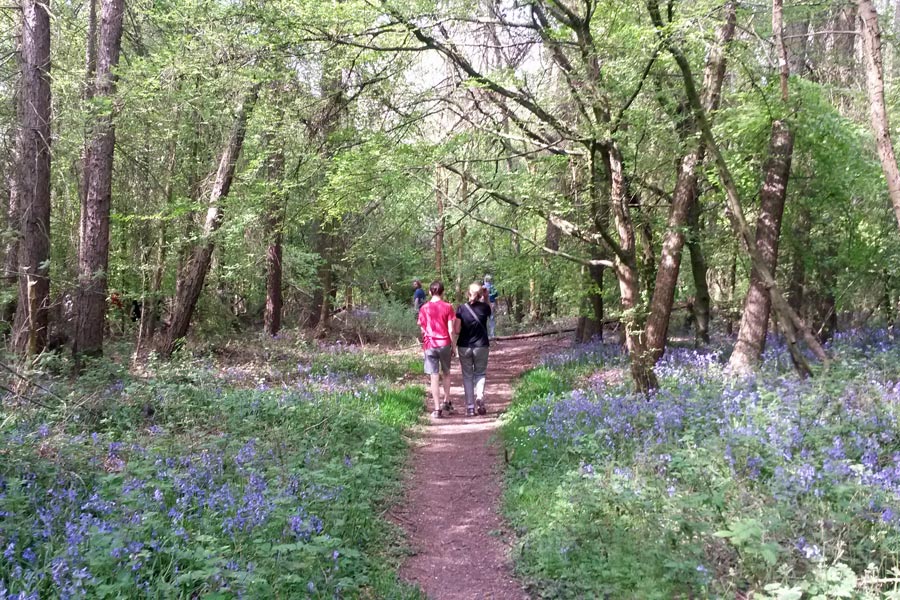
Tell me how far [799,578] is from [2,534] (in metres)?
4.39

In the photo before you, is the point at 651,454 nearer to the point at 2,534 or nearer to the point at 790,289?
the point at 2,534

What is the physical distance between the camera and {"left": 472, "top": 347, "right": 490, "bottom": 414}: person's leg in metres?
8.79

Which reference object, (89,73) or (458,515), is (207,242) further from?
(458,515)

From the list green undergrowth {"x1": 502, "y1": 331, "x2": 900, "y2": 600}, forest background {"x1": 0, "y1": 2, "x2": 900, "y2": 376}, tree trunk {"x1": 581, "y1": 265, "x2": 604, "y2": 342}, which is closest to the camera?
green undergrowth {"x1": 502, "y1": 331, "x2": 900, "y2": 600}

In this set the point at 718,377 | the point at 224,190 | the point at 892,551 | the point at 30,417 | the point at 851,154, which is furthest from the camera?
the point at 224,190

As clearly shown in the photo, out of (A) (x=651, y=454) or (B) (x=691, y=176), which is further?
(B) (x=691, y=176)

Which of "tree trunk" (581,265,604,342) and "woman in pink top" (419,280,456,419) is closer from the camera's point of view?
"woman in pink top" (419,280,456,419)

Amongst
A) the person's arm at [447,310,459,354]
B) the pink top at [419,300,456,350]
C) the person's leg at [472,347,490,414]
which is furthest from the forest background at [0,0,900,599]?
the person's arm at [447,310,459,354]

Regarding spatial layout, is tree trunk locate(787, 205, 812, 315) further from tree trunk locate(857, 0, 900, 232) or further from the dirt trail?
the dirt trail

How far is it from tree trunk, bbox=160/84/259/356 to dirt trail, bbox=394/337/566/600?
5441mm

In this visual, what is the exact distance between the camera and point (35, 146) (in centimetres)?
939

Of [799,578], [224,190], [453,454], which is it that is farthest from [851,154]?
[224,190]

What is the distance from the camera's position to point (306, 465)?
531 centimetres

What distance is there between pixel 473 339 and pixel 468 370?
1.63ft
